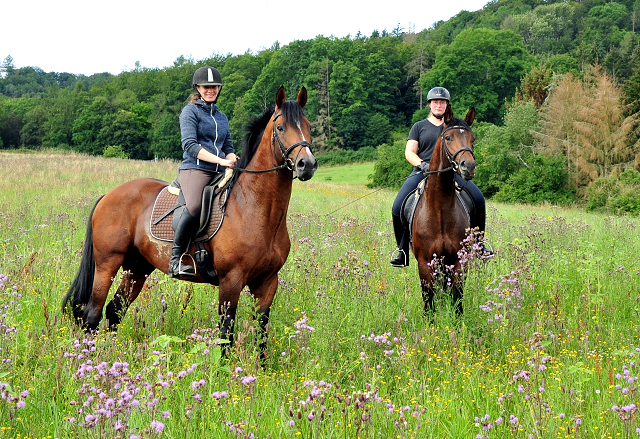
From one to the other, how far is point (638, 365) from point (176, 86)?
346ft

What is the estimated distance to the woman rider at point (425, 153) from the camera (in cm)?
707

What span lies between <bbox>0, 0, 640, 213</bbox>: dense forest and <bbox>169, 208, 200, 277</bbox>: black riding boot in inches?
1227

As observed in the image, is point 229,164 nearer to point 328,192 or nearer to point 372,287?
point 372,287

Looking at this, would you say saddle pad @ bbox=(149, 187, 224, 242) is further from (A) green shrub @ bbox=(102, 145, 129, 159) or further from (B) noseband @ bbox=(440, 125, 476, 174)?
(A) green shrub @ bbox=(102, 145, 129, 159)

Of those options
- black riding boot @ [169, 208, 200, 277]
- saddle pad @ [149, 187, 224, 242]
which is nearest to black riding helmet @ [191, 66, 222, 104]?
saddle pad @ [149, 187, 224, 242]

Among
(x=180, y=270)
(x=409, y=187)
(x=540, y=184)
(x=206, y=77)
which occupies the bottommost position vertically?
(x=540, y=184)

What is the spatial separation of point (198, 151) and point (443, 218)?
3084mm

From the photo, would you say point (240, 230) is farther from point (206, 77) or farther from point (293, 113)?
point (206, 77)

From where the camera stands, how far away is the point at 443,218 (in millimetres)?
6383

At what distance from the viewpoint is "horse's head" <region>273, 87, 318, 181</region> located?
15.1 ft

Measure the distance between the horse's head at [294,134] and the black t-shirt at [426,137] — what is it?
252cm

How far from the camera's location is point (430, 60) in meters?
96.2

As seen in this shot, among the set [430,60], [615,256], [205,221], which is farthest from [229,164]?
[430,60]

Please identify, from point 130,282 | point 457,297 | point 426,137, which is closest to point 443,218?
point 457,297
